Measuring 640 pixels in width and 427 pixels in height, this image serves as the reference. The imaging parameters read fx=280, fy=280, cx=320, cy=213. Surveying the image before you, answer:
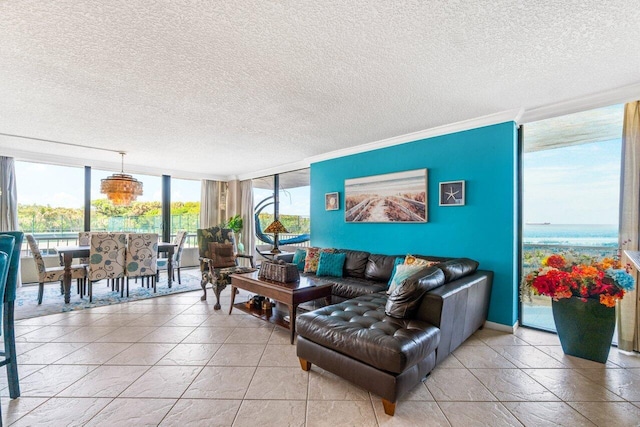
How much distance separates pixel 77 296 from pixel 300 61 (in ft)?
16.4

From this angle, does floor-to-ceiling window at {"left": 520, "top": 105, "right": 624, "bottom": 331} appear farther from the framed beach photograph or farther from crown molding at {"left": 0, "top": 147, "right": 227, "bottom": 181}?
crown molding at {"left": 0, "top": 147, "right": 227, "bottom": 181}

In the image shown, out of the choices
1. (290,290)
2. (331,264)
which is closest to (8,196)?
(290,290)

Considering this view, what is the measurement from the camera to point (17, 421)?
1688 millimetres

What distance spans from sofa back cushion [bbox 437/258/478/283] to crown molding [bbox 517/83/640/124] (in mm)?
1720

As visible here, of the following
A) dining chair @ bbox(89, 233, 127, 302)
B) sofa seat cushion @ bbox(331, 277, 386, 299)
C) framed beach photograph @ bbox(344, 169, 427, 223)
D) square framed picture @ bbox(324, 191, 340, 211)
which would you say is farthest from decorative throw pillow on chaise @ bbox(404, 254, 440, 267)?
dining chair @ bbox(89, 233, 127, 302)

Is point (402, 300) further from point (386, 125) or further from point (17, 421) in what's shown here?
point (17, 421)

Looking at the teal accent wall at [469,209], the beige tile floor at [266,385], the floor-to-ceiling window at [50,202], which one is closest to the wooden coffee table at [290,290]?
the beige tile floor at [266,385]

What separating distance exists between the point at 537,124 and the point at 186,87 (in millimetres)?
3796

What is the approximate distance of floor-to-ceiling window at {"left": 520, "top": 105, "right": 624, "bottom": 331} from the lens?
2.94 meters

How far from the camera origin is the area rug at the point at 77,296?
12.3 feet

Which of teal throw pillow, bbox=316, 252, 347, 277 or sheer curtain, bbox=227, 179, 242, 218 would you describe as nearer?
teal throw pillow, bbox=316, 252, 347, 277

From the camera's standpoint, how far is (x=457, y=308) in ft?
7.86

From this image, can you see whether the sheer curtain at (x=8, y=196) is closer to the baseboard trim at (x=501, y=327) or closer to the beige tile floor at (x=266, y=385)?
the beige tile floor at (x=266, y=385)

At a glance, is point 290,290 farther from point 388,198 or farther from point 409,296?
point 388,198
